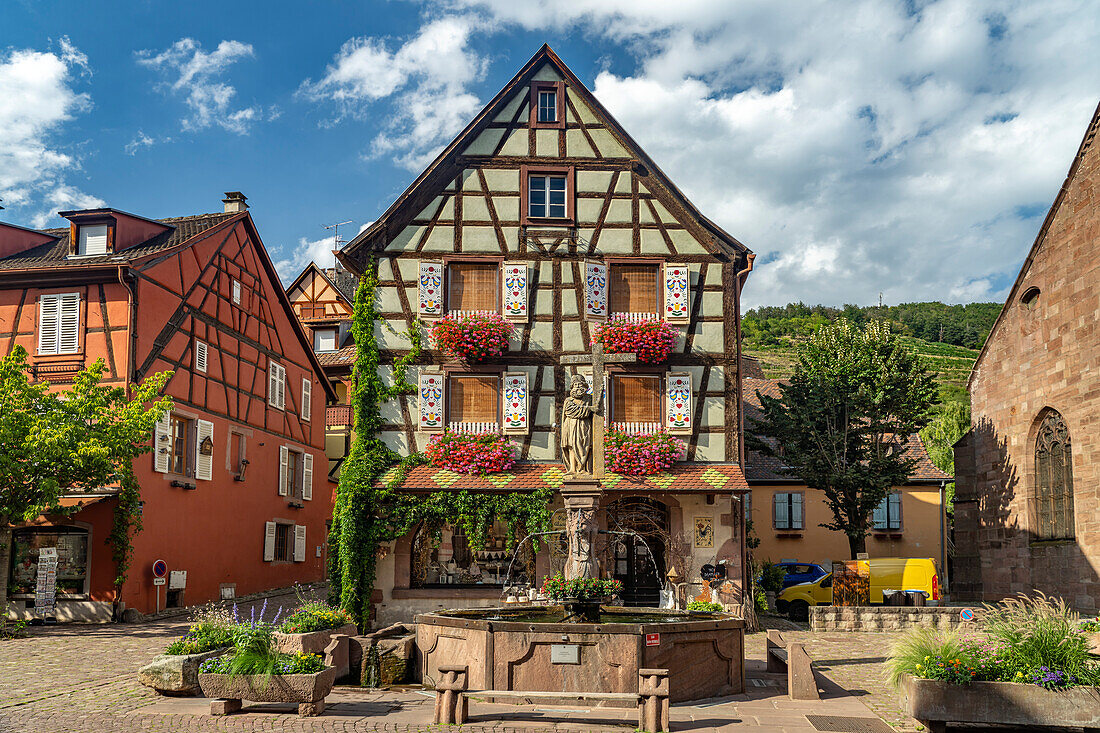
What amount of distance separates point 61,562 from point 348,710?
13507 millimetres

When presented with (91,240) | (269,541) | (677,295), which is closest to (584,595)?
(677,295)

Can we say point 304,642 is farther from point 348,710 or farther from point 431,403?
point 431,403

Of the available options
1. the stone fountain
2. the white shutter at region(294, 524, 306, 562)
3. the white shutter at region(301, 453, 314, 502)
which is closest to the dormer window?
the white shutter at region(301, 453, 314, 502)

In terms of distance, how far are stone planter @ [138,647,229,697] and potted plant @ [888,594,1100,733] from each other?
8.01 meters

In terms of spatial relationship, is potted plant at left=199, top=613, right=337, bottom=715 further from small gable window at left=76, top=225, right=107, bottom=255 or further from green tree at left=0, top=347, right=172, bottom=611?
small gable window at left=76, top=225, right=107, bottom=255

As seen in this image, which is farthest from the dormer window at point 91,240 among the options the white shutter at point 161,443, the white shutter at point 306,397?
the white shutter at point 306,397

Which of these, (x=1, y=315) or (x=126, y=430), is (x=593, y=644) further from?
(x=1, y=315)

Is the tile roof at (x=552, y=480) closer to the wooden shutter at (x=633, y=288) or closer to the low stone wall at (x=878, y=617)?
the low stone wall at (x=878, y=617)

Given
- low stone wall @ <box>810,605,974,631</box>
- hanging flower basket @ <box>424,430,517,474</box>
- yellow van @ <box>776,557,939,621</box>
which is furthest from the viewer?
yellow van @ <box>776,557,939,621</box>

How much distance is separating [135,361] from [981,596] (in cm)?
2140

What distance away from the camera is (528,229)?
23219mm

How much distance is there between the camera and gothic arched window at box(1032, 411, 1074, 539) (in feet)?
70.2

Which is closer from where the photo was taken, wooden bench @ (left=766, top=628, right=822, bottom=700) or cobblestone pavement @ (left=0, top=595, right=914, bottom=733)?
cobblestone pavement @ (left=0, top=595, right=914, bottom=733)

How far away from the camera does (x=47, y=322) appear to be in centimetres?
2281
